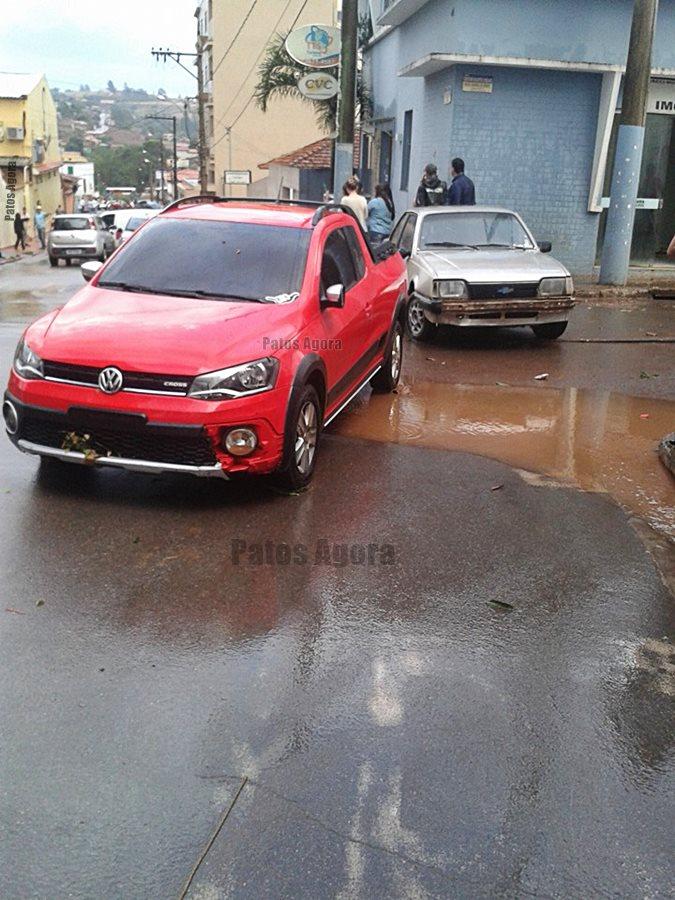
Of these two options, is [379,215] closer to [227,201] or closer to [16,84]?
[227,201]

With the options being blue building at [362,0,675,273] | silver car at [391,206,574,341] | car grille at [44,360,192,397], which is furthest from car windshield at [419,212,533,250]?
car grille at [44,360,192,397]

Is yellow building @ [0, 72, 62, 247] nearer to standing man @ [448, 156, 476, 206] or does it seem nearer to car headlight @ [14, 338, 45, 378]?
standing man @ [448, 156, 476, 206]

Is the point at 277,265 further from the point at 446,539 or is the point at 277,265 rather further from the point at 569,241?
the point at 569,241

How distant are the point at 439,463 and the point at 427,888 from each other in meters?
4.37

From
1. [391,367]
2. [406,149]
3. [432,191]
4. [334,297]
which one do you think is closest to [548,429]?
[391,367]

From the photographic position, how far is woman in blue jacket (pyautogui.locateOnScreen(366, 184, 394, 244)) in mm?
15641

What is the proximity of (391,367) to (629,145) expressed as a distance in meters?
7.77

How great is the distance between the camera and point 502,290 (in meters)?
10.6

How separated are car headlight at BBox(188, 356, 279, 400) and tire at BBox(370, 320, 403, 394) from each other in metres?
3.18

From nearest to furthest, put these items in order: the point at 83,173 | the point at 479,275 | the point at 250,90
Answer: the point at 479,275 < the point at 250,90 < the point at 83,173

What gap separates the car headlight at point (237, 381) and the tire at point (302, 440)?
0.86ft

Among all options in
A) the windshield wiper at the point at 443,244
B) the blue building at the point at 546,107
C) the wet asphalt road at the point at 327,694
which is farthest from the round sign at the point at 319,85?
the wet asphalt road at the point at 327,694

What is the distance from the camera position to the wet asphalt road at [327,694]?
2863mm

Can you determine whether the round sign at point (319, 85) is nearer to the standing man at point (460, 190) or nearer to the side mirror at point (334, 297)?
the standing man at point (460, 190)
